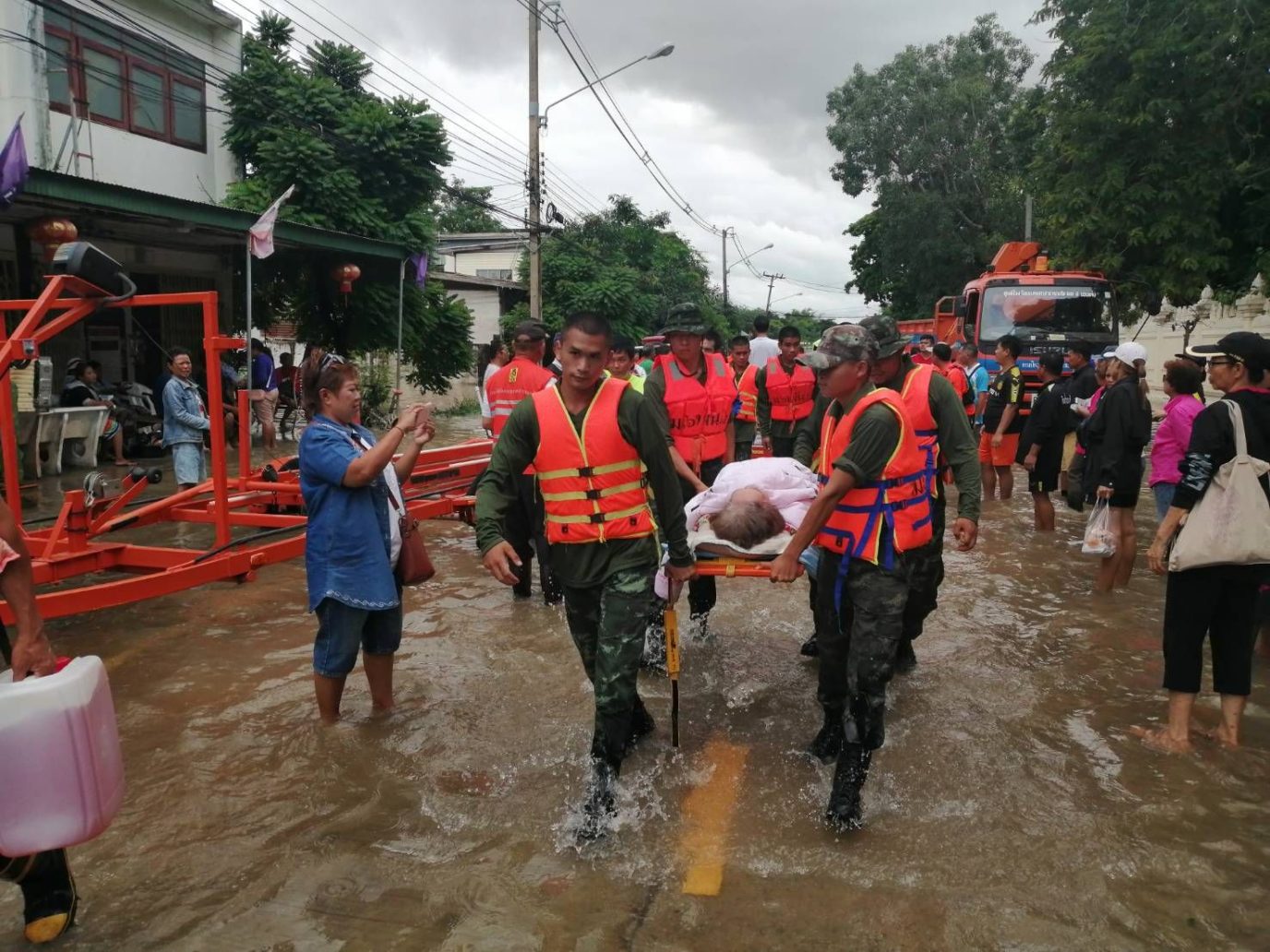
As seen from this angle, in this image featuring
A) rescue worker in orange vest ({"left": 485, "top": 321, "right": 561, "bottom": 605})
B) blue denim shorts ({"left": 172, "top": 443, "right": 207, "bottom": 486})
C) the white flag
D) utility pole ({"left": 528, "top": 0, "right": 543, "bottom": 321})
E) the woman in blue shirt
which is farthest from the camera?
utility pole ({"left": 528, "top": 0, "right": 543, "bottom": 321})

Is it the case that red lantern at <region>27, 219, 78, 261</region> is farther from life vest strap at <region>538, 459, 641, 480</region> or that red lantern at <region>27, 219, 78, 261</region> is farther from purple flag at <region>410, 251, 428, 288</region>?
life vest strap at <region>538, 459, 641, 480</region>

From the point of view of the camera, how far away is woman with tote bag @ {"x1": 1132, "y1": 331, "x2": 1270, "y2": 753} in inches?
158

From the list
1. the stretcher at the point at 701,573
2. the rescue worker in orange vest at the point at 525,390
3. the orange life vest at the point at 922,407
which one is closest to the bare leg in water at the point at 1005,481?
the rescue worker in orange vest at the point at 525,390

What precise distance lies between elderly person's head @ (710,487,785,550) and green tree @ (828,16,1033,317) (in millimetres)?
31549

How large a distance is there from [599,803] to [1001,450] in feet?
26.7

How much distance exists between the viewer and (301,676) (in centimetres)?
521

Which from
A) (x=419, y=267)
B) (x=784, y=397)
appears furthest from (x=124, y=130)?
(x=784, y=397)

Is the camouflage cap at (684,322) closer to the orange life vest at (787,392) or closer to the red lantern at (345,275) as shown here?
the orange life vest at (787,392)

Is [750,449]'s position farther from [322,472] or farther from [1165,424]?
[322,472]

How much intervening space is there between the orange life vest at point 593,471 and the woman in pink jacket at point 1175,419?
3830mm

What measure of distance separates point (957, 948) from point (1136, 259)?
61.7 feet

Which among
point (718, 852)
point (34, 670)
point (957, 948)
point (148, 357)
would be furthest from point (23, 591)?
point (148, 357)

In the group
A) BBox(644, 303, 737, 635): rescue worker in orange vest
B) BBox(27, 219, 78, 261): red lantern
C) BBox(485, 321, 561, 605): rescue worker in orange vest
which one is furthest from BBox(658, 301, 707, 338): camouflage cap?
BBox(27, 219, 78, 261): red lantern

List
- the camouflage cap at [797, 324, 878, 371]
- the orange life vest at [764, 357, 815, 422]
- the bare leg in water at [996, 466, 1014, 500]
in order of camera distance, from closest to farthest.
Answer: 1. the camouflage cap at [797, 324, 878, 371]
2. the orange life vest at [764, 357, 815, 422]
3. the bare leg in water at [996, 466, 1014, 500]
